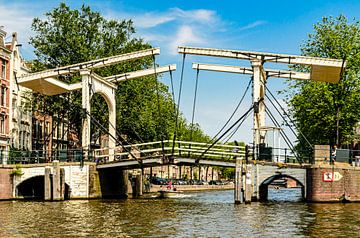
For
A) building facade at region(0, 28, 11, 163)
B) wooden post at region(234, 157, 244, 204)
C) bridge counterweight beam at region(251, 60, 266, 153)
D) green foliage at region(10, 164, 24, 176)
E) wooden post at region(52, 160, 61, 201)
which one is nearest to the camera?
wooden post at region(234, 157, 244, 204)

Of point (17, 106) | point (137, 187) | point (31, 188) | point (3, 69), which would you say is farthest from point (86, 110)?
point (17, 106)

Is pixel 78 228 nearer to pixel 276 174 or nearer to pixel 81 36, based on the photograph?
pixel 276 174

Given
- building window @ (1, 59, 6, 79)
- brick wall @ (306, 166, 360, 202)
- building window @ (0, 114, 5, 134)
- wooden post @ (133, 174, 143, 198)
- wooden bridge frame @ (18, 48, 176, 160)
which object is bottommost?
wooden post @ (133, 174, 143, 198)

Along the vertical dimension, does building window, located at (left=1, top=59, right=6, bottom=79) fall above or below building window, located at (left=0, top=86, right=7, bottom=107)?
above

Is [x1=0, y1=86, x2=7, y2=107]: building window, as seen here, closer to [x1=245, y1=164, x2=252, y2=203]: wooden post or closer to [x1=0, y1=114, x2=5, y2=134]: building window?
[x1=0, y1=114, x2=5, y2=134]: building window

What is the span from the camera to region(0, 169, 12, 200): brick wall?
34.7 metres

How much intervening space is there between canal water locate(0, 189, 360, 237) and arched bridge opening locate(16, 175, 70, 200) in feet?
25.3

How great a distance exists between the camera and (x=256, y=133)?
102 ft

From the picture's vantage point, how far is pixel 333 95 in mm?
41750

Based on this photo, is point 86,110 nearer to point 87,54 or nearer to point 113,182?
point 113,182

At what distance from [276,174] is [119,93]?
20937 millimetres

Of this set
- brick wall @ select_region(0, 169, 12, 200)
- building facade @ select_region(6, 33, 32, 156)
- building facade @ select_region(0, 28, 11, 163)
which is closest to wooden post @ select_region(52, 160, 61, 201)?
brick wall @ select_region(0, 169, 12, 200)

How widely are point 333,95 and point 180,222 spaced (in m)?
23.5

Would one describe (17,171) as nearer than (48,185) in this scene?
No
